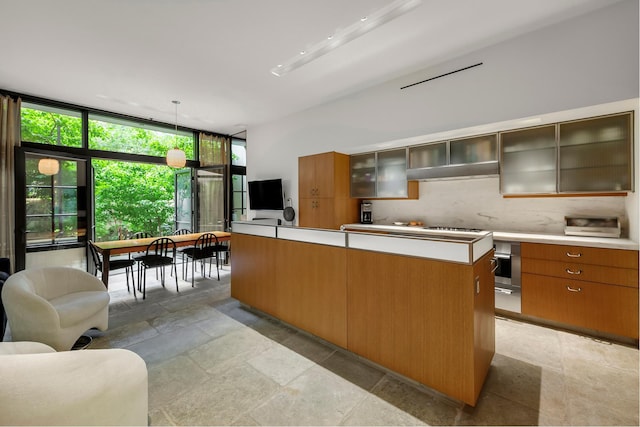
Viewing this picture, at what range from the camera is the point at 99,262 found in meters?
3.88

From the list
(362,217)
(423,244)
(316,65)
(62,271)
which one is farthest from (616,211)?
(62,271)

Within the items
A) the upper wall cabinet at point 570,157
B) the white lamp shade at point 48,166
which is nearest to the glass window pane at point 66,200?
the white lamp shade at point 48,166

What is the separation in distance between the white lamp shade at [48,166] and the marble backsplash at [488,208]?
17.5ft

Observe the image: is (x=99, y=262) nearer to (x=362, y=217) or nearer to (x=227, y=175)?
(x=227, y=175)

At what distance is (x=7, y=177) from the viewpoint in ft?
12.8

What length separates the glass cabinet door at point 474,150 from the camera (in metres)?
3.31

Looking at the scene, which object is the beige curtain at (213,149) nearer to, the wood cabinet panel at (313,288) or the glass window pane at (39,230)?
the glass window pane at (39,230)

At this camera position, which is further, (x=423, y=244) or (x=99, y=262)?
(x=99, y=262)

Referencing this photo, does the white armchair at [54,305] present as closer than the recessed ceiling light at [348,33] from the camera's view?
Yes

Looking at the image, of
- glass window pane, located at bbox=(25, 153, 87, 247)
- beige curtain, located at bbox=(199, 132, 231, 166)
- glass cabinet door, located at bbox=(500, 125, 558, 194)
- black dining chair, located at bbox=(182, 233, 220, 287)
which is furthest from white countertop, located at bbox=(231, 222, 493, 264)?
beige curtain, located at bbox=(199, 132, 231, 166)

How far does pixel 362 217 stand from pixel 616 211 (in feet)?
10.2

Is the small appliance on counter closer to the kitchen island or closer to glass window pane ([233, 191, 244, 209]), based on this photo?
the kitchen island

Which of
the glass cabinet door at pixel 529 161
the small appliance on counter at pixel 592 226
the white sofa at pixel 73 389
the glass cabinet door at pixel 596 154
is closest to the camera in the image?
the white sofa at pixel 73 389

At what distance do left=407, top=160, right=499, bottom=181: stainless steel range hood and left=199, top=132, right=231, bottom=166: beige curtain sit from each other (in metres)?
4.51
